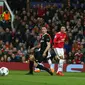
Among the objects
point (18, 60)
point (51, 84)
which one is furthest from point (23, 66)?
point (51, 84)

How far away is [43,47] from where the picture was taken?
55.2 feet

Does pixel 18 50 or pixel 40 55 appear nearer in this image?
pixel 40 55

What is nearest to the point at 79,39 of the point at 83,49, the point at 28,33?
the point at 83,49

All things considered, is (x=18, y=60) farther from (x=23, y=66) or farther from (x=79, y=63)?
(x=79, y=63)

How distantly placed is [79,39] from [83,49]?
1.03 m

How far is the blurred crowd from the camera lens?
2327 centimetres

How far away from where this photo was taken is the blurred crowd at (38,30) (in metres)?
23.3

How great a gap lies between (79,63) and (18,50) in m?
3.64

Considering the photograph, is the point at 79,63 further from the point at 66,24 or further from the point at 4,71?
the point at 4,71

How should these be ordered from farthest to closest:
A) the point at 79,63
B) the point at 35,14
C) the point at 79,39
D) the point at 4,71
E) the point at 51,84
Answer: the point at 35,14, the point at 79,39, the point at 79,63, the point at 4,71, the point at 51,84

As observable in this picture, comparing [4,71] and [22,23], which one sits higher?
[22,23]

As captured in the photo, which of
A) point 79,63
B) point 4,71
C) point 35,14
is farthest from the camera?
point 35,14

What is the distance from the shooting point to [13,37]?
25469mm

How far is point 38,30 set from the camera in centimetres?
2583
